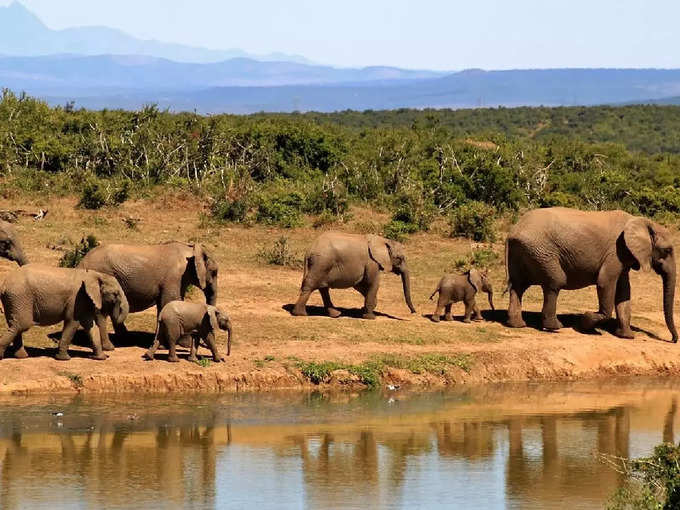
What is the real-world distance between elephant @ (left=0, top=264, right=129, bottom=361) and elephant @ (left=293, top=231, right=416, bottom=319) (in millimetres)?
3973

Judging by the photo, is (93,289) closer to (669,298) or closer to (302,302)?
(302,302)

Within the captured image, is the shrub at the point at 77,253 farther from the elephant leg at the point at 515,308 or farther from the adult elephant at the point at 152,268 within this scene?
the elephant leg at the point at 515,308

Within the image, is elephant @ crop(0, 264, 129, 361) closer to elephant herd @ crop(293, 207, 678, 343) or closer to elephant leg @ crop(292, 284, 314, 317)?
elephant leg @ crop(292, 284, 314, 317)

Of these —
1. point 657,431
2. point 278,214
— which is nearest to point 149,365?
point 657,431

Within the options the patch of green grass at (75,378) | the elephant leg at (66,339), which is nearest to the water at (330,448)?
the patch of green grass at (75,378)

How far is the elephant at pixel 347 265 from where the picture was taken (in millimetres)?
22688

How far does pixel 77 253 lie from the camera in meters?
24.3

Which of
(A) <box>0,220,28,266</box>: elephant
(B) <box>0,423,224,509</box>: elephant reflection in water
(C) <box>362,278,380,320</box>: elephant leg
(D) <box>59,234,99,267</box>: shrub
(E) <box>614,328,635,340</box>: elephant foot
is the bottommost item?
(B) <box>0,423,224,509</box>: elephant reflection in water

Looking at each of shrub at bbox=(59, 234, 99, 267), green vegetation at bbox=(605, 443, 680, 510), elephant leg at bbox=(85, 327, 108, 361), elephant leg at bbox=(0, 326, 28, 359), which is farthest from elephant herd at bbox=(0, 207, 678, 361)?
green vegetation at bbox=(605, 443, 680, 510)

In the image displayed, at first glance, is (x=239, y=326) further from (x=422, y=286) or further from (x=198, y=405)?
(x=422, y=286)

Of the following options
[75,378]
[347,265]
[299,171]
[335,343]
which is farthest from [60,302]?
[299,171]

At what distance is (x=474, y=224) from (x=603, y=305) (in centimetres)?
745

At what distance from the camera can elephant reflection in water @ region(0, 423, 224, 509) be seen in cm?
1417

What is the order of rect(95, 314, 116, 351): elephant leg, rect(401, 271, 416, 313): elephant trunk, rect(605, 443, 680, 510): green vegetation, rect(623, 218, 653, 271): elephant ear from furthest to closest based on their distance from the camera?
rect(401, 271, 416, 313): elephant trunk
rect(623, 218, 653, 271): elephant ear
rect(95, 314, 116, 351): elephant leg
rect(605, 443, 680, 510): green vegetation
